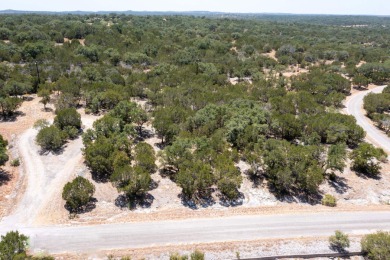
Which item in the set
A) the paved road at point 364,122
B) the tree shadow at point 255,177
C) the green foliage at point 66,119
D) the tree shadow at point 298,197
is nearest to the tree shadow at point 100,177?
the green foliage at point 66,119

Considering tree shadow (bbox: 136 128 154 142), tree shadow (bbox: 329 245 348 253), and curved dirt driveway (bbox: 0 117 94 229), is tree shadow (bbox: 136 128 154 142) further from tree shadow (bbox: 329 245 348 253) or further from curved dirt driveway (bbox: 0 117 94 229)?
tree shadow (bbox: 329 245 348 253)

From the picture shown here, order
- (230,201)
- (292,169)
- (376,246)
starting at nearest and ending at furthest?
(376,246) < (230,201) < (292,169)

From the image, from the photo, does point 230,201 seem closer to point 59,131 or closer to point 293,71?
point 59,131

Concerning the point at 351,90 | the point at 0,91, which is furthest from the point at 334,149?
the point at 0,91

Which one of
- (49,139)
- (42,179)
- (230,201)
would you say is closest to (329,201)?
(230,201)

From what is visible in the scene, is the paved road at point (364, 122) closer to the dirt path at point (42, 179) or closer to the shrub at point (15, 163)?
the dirt path at point (42, 179)
